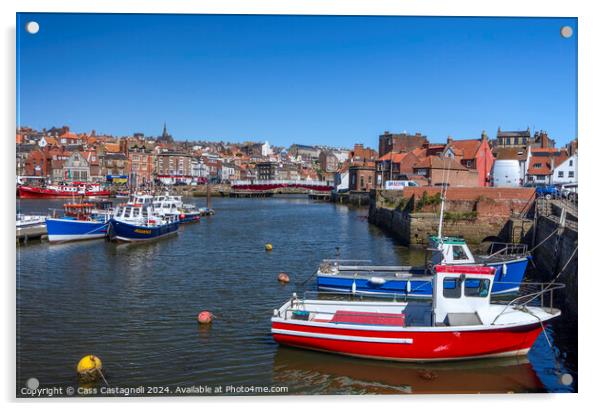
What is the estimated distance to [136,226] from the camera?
2805 cm

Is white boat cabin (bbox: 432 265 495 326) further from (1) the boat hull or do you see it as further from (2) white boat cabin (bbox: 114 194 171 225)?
(1) the boat hull

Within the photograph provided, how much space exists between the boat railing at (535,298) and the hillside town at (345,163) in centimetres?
274

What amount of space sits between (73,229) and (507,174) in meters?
28.2

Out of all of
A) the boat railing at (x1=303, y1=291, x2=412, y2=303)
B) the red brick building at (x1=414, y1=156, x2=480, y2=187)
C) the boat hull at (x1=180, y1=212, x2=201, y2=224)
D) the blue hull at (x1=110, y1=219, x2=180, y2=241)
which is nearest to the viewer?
the boat railing at (x1=303, y1=291, x2=412, y2=303)

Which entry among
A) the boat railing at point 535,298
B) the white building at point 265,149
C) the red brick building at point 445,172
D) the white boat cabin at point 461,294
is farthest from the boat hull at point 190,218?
the white building at point 265,149

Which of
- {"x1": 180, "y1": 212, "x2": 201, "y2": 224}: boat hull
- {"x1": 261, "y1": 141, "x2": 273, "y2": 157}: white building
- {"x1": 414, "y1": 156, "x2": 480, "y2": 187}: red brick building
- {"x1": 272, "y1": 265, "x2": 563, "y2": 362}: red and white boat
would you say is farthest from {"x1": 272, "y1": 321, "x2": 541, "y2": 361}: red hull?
{"x1": 261, "y1": 141, "x2": 273, "y2": 157}: white building

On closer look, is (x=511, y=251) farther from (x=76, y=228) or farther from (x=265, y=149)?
(x=265, y=149)

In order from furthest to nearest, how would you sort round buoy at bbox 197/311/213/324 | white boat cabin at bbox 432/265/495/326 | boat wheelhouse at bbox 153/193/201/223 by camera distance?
boat wheelhouse at bbox 153/193/201/223
round buoy at bbox 197/311/213/324
white boat cabin at bbox 432/265/495/326

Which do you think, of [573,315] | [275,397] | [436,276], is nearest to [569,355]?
[573,315]

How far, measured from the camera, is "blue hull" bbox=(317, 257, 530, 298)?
15109 mm

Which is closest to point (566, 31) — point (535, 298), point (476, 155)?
point (535, 298)

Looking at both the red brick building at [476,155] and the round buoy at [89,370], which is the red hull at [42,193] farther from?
the round buoy at [89,370]

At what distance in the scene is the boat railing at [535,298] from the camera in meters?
10.2

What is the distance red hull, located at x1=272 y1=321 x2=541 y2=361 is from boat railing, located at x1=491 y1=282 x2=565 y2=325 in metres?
0.45
